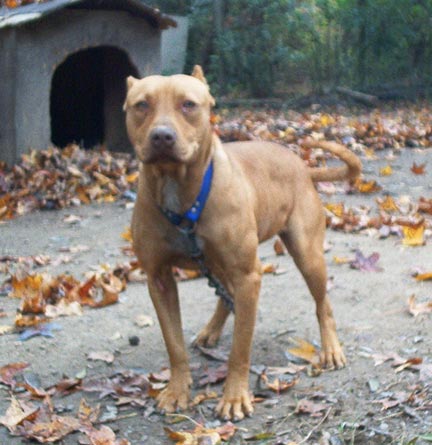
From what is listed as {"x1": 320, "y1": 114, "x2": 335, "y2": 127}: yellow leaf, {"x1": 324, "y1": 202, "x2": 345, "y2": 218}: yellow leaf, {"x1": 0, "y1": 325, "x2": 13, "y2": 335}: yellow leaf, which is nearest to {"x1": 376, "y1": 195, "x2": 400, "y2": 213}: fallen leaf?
{"x1": 324, "y1": 202, "x2": 345, "y2": 218}: yellow leaf

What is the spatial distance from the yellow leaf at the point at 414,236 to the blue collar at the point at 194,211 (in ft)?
9.79

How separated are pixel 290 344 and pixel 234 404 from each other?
94 cm

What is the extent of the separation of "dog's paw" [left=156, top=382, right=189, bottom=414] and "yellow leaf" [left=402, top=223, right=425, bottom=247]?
9.50 ft

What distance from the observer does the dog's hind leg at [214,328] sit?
16.7 feet

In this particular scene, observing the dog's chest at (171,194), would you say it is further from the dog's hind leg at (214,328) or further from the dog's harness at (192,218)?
the dog's hind leg at (214,328)

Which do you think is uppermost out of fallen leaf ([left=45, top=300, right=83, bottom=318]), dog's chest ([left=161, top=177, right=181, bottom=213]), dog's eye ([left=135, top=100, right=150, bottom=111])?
dog's eye ([left=135, top=100, right=150, bottom=111])

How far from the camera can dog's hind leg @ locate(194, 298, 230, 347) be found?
5.10m

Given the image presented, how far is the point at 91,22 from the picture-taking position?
377 inches

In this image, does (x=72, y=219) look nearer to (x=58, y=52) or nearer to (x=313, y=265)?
(x=58, y=52)

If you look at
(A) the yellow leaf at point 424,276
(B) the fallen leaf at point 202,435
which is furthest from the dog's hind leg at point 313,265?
(A) the yellow leaf at point 424,276

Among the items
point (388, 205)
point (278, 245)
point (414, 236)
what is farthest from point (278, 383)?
point (388, 205)

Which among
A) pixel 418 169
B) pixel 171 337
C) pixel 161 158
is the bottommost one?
pixel 418 169

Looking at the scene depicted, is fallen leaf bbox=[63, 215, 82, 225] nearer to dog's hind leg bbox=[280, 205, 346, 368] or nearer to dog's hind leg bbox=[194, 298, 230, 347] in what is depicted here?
dog's hind leg bbox=[194, 298, 230, 347]

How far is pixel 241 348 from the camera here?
13.9ft
